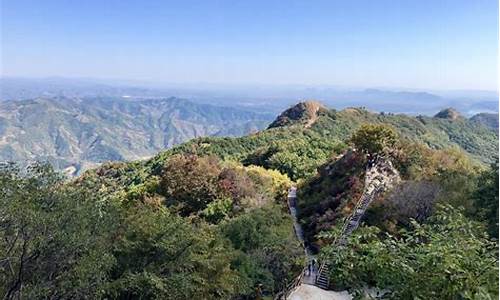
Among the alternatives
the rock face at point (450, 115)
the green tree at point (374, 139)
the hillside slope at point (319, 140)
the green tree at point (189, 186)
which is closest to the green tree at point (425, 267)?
the green tree at point (189, 186)

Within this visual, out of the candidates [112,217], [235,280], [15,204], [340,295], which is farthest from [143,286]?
[340,295]

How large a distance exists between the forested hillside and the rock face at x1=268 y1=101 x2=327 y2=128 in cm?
3656

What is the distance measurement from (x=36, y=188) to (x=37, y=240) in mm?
1329

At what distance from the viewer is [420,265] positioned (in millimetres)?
3633

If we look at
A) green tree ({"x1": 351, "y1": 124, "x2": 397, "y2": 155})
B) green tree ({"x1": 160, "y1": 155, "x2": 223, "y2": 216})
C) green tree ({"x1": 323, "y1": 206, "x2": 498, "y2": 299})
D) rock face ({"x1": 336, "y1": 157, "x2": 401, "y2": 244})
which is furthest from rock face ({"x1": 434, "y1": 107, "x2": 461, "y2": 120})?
green tree ({"x1": 323, "y1": 206, "x2": 498, "y2": 299})

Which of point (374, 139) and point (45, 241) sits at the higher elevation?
point (45, 241)

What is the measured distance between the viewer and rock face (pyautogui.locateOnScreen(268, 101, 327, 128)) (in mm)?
63469

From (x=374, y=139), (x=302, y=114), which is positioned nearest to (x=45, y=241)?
(x=374, y=139)

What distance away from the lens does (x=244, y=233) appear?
1577cm

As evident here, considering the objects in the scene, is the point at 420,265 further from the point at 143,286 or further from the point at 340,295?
the point at 340,295

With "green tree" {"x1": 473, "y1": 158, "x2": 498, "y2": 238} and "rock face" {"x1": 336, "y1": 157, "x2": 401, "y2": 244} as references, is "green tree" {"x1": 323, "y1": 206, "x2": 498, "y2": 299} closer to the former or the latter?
"green tree" {"x1": 473, "y1": 158, "x2": 498, "y2": 238}

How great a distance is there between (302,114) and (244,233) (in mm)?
50881

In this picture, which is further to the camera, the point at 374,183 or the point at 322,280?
the point at 374,183

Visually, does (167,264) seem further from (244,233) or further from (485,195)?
(485,195)
